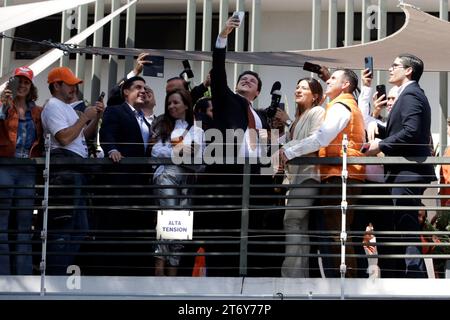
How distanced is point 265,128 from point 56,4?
232 cm

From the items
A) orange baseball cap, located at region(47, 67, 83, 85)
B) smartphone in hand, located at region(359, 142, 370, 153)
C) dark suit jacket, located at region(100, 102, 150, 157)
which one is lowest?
smartphone in hand, located at region(359, 142, 370, 153)

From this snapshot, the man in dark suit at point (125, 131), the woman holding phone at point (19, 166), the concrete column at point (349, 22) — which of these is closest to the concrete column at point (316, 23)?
the concrete column at point (349, 22)

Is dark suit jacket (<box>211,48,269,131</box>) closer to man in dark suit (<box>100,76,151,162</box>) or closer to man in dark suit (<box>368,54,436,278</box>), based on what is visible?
man in dark suit (<box>100,76,151,162</box>)

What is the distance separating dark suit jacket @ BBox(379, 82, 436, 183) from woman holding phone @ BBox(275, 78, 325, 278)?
0.59m

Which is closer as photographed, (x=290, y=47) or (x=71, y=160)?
Answer: (x=71, y=160)

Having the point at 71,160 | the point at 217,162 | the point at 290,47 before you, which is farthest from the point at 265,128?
the point at 290,47

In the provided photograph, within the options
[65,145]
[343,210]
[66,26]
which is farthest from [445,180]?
[66,26]

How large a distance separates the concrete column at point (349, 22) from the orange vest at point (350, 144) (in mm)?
5548

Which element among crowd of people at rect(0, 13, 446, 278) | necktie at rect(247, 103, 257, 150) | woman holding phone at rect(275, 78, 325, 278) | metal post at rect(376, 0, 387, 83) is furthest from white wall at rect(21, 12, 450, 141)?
woman holding phone at rect(275, 78, 325, 278)

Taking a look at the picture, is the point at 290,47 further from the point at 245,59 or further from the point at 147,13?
the point at 245,59

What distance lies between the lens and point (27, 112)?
9008 mm

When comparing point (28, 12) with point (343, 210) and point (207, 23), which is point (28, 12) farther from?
point (207, 23)

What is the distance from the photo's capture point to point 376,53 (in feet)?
35.6

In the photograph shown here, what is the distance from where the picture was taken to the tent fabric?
10.1 metres
